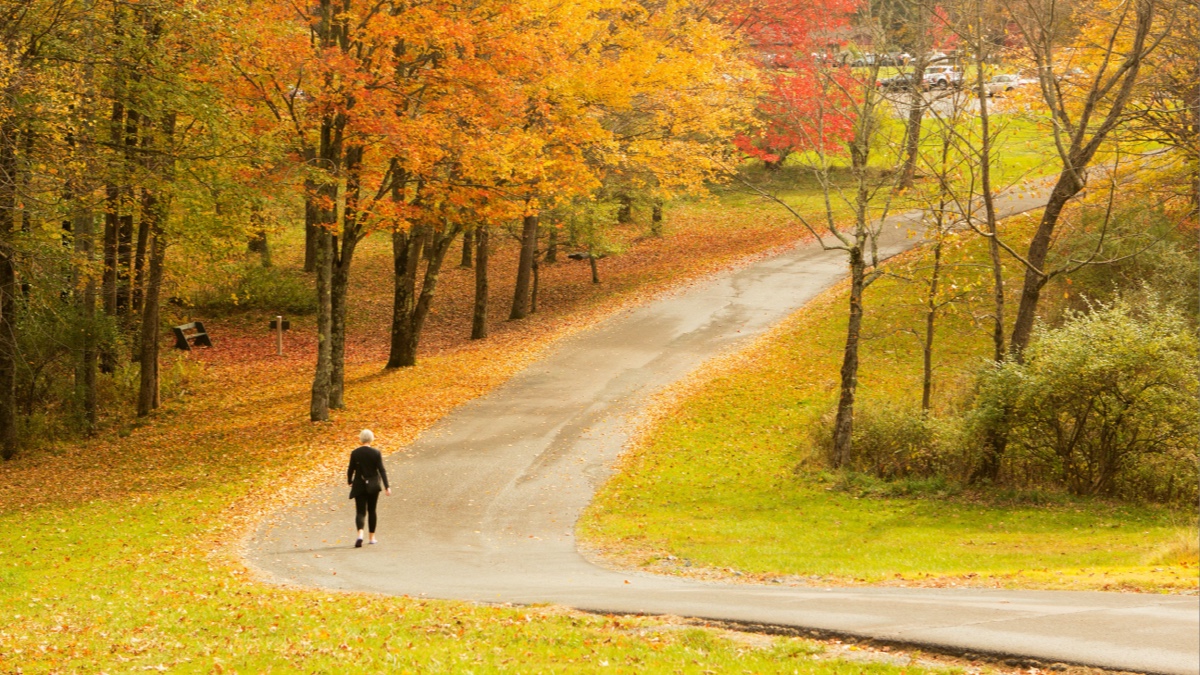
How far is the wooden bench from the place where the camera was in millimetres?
33906

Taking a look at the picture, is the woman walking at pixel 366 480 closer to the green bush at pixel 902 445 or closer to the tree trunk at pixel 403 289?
the green bush at pixel 902 445

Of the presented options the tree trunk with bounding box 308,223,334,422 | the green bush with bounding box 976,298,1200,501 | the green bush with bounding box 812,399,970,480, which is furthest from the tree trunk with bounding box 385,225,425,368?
the green bush with bounding box 976,298,1200,501

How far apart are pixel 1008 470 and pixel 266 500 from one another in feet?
44.0

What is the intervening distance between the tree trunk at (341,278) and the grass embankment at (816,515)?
757cm

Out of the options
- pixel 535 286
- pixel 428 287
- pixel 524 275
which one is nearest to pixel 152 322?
pixel 428 287

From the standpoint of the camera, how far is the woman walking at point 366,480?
50.5 feet

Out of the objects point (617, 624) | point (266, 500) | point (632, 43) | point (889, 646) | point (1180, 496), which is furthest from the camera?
point (632, 43)

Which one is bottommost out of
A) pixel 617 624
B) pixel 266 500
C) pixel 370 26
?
pixel 266 500

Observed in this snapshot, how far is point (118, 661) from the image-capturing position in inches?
369

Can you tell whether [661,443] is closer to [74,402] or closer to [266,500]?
[266,500]

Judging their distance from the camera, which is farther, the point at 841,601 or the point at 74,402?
the point at 74,402

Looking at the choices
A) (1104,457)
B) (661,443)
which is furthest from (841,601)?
(661,443)

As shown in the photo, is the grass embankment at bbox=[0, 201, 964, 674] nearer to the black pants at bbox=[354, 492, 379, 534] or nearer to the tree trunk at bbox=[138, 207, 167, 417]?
the tree trunk at bbox=[138, 207, 167, 417]

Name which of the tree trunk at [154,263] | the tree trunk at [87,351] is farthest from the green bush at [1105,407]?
the tree trunk at [87,351]
